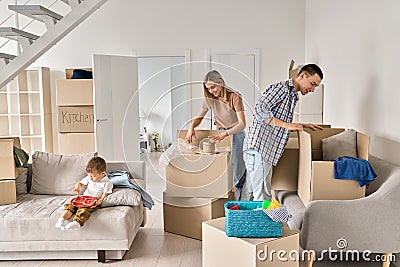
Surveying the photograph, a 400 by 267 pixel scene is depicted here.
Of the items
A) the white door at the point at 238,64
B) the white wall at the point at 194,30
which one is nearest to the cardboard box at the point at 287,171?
the white door at the point at 238,64

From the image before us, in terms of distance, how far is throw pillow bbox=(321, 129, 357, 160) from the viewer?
10.6 feet

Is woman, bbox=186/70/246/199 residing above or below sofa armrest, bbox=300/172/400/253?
above

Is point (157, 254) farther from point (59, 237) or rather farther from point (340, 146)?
point (340, 146)

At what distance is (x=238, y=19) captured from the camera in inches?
257

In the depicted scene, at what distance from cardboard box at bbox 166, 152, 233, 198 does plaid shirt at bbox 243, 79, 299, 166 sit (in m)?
0.29

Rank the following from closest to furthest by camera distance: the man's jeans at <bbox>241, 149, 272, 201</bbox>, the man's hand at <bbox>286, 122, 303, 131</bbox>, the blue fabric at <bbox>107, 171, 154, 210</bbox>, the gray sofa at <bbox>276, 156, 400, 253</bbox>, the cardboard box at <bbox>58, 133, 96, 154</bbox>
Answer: the gray sofa at <bbox>276, 156, 400, 253</bbox>
the man's hand at <bbox>286, 122, 303, 131</bbox>
the man's jeans at <bbox>241, 149, 272, 201</bbox>
the blue fabric at <bbox>107, 171, 154, 210</bbox>
the cardboard box at <bbox>58, 133, 96, 154</bbox>

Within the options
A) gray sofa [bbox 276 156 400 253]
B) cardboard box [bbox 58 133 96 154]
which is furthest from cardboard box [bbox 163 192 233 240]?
cardboard box [bbox 58 133 96 154]

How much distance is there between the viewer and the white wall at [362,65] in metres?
3.26

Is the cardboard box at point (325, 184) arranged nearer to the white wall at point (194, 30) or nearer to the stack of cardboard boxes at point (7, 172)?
the stack of cardboard boxes at point (7, 172)

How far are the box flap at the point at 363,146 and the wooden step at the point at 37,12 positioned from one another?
9.52 ft

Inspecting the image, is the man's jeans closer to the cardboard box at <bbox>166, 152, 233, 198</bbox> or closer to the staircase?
the cardboard box at <bbox>166, 152, 233, 198</bbox>

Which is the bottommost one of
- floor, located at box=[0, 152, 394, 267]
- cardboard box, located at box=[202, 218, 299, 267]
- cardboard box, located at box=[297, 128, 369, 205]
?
floor, located at box=[0, 152, 394, 267]

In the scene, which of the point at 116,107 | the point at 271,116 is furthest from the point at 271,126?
the point at 116,107

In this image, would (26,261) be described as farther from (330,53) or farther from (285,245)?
(330,53)
